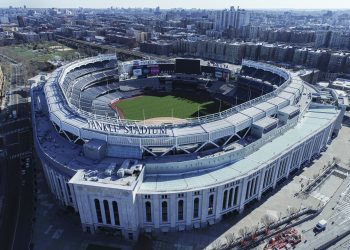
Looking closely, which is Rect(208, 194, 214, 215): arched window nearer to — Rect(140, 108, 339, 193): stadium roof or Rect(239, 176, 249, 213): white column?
Rect(140, 108, 339, 193): stadium roof

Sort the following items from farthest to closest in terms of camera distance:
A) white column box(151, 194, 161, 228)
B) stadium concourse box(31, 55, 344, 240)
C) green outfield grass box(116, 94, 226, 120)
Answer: green outfield grass box(116, 94, 226, 120), stadium concourse box(31, 55, 344, 240), white column box(151, 194, 161, 228)

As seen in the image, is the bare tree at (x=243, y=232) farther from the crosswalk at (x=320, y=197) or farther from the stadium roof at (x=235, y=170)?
the crosswalk at (x=320, y=197)

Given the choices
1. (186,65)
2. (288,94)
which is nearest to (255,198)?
(288,94)

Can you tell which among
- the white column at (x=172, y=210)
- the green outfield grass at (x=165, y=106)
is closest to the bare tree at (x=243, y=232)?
the white column at (x=172, y=210)

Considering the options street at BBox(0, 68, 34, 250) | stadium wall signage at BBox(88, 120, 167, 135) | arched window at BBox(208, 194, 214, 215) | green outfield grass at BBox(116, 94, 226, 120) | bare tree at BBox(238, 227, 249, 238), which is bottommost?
green outfield grass at BBox(116, 94, 226, 120)

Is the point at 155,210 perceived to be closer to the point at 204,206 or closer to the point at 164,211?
the point at 164,211

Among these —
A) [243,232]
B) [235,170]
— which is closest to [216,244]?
[243,232]

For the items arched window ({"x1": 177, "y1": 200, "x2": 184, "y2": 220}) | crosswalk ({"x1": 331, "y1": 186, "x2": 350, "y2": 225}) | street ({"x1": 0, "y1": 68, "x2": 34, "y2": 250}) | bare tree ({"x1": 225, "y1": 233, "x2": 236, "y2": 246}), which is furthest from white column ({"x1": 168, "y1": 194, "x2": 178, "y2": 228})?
crosswalk ({"x1": 331, "y1": 186, "x2": 350, "y2": 225})

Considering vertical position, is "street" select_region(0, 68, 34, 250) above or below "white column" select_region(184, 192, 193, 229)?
below
